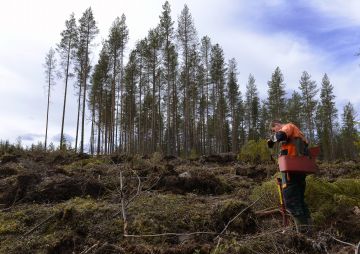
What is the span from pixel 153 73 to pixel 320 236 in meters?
35.6

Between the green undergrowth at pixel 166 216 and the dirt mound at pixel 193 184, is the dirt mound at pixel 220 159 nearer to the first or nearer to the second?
the dirt mound at pixel 193 184

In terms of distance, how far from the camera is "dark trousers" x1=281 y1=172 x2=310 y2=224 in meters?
5.64

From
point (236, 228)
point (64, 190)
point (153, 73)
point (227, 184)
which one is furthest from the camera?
point (153, 73)

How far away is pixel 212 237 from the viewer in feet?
18.9

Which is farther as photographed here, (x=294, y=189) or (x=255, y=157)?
(x=255, y=157)

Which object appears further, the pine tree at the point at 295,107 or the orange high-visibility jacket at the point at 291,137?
the pine tree at the point at 295,107

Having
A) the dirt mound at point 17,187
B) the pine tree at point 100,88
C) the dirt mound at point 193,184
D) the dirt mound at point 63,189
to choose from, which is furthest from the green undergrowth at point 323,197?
the pine tree at point 100,88

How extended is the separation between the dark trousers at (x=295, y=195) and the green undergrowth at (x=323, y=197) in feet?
2.02

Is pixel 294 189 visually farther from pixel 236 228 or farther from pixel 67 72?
pixel 67 72

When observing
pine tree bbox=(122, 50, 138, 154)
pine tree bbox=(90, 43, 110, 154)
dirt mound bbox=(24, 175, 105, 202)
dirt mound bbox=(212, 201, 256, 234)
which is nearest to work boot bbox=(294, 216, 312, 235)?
dirt mound bbox=(212, 201, 256, 234)

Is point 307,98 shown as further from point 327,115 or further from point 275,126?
point 275,126

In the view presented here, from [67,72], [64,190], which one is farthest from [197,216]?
[67,72]

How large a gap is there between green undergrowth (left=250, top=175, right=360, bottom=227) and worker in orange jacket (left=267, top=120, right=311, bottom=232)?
644mm

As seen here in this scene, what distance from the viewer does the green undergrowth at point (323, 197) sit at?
6.39 metres
